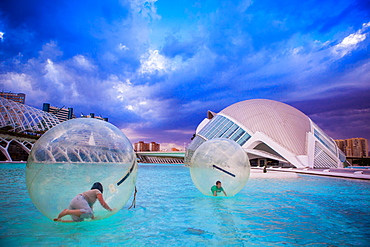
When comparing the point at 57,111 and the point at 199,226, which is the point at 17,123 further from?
the point at 57,111

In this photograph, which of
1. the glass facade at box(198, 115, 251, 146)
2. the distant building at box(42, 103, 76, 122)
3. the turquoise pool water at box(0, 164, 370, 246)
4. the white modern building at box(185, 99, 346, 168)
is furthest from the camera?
the distant building at box(42, 103, 76, 122)

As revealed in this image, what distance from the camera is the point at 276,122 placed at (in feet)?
115

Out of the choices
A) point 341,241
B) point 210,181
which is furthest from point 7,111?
point 341,241

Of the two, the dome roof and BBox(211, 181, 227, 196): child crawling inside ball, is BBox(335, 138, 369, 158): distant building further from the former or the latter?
BBox(211, 181, 227, 196): child crawling inside ball

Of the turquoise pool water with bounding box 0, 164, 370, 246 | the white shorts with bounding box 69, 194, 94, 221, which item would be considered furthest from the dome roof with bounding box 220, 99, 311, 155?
the white shorts with bounding box 69, 194, 94, 221

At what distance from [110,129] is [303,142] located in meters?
32.9

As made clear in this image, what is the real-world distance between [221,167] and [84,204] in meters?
4.69

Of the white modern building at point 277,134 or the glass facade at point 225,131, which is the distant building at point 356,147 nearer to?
the white modern building at point 277,134

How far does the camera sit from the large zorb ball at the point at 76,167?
4246 mm

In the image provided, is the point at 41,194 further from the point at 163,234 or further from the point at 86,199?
the point at 163,234

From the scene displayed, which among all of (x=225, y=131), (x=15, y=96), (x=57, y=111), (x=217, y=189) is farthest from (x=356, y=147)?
(x=15, y=96)

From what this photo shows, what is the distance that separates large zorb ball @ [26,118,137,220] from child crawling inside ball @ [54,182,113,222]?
0.08 meters

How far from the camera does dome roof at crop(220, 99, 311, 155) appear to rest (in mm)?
32312

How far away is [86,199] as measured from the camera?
13.8 feet
